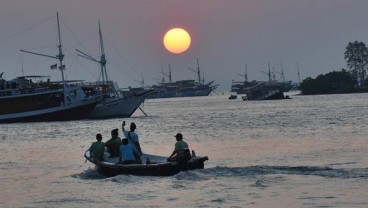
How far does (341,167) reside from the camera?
34.2 m

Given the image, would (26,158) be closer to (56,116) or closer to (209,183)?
(209,183)

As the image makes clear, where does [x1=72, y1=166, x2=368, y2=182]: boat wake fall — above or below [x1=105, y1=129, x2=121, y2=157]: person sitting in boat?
below

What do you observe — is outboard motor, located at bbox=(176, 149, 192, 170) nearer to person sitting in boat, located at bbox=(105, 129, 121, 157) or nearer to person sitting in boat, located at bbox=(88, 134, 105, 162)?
person sitting in boat, located at bbox=(105, 129, 121, 157)

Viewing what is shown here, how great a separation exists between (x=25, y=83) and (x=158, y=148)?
184 ft

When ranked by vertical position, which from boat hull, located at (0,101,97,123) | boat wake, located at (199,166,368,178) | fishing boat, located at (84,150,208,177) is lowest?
boat wake, located at (199,166,368,178)

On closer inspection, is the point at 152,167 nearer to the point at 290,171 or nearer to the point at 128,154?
the point at 128,154

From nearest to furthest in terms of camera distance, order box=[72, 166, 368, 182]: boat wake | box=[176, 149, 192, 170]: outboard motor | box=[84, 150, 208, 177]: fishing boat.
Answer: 1. box=[176, 149, 192, 170]: outboard motor
2. box=[84, 150, 208, 177]: fishing boat
3. box=[72, 166, 368, 182]: boat wake

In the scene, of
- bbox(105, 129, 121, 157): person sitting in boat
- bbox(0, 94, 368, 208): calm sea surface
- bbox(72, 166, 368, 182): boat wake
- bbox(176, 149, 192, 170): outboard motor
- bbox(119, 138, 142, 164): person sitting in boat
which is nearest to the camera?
bbox(0, 94, 368, 208): calm sea surface

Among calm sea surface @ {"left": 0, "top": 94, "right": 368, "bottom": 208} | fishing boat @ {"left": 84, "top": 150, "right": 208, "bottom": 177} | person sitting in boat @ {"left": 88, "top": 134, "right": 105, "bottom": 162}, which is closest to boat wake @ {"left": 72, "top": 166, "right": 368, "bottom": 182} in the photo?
calm sea surface @ {"left": 0, "top": 94, "right": 368, "bottom": 208}

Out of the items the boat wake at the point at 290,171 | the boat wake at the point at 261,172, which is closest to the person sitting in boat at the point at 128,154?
the boat wake at the point at 261,172

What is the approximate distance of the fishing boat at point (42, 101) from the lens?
10125 cm

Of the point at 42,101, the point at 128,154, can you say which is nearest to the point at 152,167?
the point at 128,154

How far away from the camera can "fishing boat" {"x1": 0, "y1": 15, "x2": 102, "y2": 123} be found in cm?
10125

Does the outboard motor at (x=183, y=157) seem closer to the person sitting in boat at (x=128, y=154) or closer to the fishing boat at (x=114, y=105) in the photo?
the person sitting in boat at (x=128, y=154)
